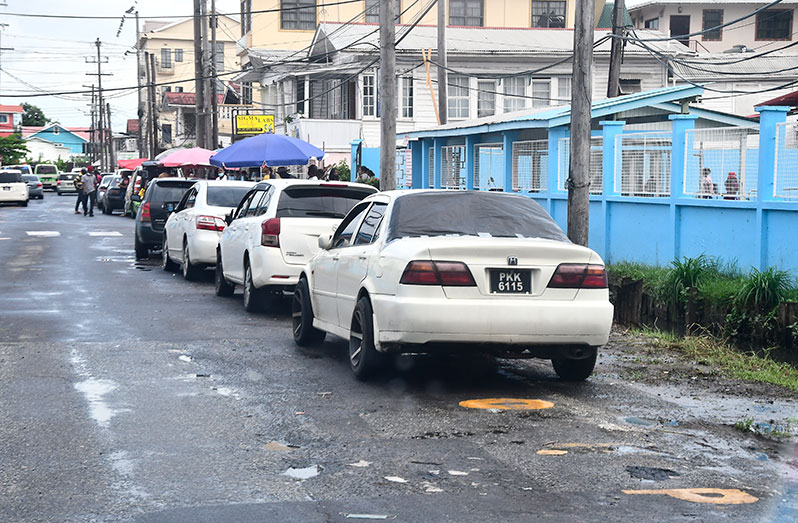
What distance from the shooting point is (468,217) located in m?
9.20

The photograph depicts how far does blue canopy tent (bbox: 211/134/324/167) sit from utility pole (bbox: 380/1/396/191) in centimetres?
500

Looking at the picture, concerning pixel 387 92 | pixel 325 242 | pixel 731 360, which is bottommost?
pixel 731 360

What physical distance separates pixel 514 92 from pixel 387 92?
816 inches

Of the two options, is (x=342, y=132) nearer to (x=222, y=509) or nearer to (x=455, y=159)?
(x=455, y=159)

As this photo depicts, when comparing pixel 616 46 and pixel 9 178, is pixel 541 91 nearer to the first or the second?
pixel 616 46

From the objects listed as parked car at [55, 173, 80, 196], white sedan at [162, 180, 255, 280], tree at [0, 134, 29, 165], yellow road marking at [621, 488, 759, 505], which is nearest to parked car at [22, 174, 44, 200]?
parked car at [55, 173, 80, 196]

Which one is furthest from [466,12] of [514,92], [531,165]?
[531,165]

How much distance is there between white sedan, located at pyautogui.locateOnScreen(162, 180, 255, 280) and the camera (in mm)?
17359

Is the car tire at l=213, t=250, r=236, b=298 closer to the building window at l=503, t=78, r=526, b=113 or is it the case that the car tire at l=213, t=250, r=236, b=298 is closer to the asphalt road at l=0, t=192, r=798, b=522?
the asphalt road at l=0, t=192, r=798, b=522

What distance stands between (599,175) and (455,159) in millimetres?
9141

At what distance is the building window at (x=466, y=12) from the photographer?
165 ft

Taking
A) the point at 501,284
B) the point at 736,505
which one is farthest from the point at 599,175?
the point at 736,505

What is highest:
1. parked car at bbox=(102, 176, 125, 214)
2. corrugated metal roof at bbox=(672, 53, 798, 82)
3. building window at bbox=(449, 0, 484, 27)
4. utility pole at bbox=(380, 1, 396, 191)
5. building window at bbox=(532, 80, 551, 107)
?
building window at bbox=(449, 0, 484, 27)

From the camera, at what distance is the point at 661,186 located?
15562 mm
